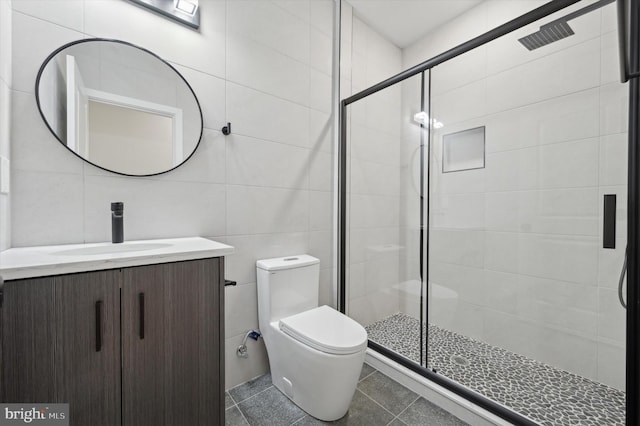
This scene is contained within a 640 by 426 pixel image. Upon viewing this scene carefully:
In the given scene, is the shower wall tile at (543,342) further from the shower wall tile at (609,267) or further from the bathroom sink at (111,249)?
the bathroom sink at (111,249)

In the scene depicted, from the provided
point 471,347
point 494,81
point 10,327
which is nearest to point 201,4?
point 10,327

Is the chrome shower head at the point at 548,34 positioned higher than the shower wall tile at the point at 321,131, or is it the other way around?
the chrome shower head at the point at 548,34

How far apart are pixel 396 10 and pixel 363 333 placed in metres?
2.47

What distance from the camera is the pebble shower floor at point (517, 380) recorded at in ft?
4.16

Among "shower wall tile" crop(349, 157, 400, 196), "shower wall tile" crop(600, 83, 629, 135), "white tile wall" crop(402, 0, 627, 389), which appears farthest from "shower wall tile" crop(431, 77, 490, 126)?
"shower wall tile" crop(600, 83, 629, 135)

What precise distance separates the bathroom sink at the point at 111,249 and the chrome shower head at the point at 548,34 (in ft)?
7.25

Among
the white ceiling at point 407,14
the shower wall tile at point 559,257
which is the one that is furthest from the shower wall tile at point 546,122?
the white ceiling at point 407,14

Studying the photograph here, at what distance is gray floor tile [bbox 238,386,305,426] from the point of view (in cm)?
133

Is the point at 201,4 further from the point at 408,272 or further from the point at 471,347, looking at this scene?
the point at 471,347

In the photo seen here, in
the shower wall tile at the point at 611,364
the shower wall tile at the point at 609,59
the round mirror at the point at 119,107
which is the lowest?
the shower wall tile at the point at 611,364

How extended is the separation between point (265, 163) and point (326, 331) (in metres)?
1.06

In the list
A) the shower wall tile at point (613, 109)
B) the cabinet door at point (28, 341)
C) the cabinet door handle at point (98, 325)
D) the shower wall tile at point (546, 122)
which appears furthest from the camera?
the shower wall tile at point (546, 122)

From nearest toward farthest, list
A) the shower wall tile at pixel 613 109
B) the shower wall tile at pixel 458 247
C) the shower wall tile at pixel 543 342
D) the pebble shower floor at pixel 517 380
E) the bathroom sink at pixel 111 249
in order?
the bathroom sink at pixel 111 249 → the shower wall tile at pixel 613 109 → the pebble shower floor at pixel 517 380 → the shower wall tile at pixel 543 342 → the shower wall tile at pixel 458 247

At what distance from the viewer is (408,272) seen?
2.06 m
